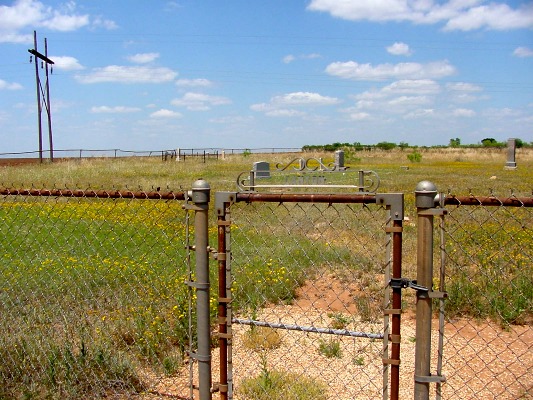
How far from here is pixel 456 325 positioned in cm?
537

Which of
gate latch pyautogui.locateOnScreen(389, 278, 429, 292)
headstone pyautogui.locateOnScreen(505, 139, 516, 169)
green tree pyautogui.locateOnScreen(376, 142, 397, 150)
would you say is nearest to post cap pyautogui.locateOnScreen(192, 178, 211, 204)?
gate latch pyautogui.locateOnScreen(389, 278, 429, 292)

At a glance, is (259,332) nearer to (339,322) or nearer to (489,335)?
(339,322)

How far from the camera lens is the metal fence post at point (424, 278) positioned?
2.36 meters

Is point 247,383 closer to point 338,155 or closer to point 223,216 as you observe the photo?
point 223,216

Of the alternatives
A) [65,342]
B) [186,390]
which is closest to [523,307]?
[186,390]

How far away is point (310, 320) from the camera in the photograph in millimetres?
5504

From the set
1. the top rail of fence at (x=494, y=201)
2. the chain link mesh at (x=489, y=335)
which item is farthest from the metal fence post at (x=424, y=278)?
the chain link mesh at (x=489, y=335)

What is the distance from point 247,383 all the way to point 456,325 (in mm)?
2595

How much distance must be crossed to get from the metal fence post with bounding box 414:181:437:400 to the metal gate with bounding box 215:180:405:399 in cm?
9

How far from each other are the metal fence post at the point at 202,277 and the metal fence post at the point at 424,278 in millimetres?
1085

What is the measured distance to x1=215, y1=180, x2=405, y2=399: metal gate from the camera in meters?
2.53

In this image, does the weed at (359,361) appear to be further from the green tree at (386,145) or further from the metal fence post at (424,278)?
the green tree at (386,145)

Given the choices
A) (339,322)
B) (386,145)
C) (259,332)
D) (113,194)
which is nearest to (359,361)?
(339,322)

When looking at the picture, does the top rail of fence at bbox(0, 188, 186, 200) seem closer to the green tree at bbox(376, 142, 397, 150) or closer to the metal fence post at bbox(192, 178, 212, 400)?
the metal fence post at bbox(192, 178, 212, 400)
